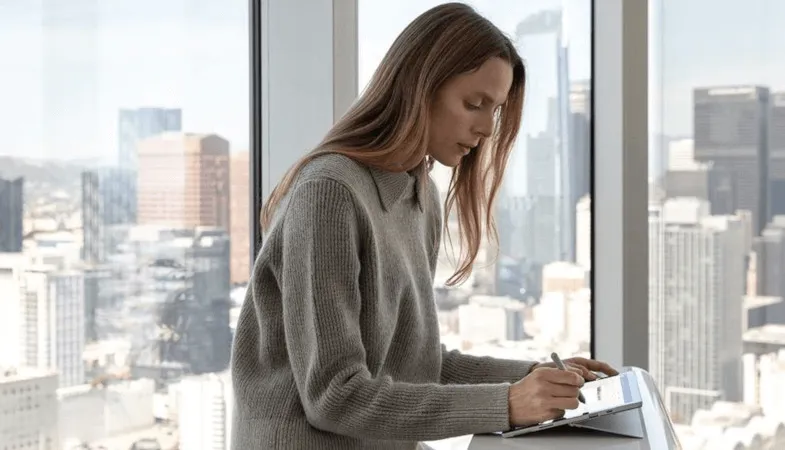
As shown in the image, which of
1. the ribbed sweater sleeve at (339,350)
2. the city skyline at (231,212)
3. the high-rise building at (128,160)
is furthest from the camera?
the high-rise building at (128,160)

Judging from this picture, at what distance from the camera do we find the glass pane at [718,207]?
2.39 metres

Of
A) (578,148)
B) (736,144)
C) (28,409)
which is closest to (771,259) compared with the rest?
(736,144)

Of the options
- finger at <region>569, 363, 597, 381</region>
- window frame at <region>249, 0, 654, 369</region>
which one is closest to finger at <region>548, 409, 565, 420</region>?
finger at <region>569, 363, 597, 381</region>

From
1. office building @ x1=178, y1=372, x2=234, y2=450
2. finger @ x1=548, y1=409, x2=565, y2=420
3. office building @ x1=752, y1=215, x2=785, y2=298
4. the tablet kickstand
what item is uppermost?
office building @ x1=752, y1=215, x2=785, y2=298

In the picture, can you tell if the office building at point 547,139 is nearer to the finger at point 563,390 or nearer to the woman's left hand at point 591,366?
Result: the woman's left hand at point 591,366

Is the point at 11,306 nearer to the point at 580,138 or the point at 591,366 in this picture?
the point at 591,366

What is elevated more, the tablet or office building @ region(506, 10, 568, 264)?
office building @ region(506, 10, 568, 264)

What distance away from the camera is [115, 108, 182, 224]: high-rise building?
171 centimetres

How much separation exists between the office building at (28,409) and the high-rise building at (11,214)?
7.2 inches

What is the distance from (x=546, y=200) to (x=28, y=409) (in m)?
1.31

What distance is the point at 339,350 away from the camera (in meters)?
1.13

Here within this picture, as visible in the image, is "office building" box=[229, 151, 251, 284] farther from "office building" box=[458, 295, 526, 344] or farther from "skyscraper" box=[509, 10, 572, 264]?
"skyscraper" box=[509, 10, 572, 264]

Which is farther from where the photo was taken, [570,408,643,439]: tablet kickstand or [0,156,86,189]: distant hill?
[0,156,86,189]: distant hill

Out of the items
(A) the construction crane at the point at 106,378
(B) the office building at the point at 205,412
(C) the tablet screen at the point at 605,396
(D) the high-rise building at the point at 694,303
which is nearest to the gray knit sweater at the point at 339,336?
(C) the tablet screen at the point at 605,396
